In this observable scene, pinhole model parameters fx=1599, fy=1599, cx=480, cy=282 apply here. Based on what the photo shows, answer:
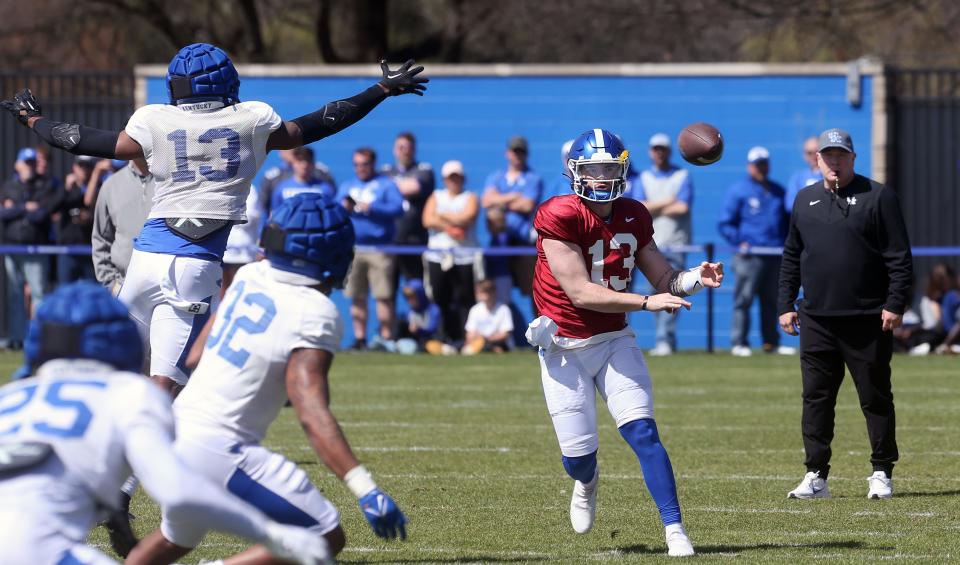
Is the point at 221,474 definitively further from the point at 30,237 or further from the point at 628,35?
the point at 628,35

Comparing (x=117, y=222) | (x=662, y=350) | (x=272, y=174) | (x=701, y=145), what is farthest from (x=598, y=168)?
(x=272, y=174)

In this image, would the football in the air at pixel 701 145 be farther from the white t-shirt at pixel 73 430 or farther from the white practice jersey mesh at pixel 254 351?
the white t-shirt at pixel 73 430

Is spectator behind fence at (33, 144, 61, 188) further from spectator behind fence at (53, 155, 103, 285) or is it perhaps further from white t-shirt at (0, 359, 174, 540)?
white t-shirt at (0, 359, 174, 540)

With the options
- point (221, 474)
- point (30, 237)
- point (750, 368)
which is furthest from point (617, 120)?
point (221, 474)

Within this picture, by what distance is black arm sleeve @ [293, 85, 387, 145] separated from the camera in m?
7.16

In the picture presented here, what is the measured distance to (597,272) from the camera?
6902 mm

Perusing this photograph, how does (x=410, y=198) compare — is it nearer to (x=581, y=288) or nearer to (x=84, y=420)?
(x=581, y=288)

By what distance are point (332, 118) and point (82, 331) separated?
3.37 metres

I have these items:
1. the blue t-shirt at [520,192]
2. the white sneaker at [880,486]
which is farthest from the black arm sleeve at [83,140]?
the blue t-shirt at [520,192]

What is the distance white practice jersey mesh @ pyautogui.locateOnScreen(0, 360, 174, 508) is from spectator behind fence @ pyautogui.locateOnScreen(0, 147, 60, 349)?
43.6ft

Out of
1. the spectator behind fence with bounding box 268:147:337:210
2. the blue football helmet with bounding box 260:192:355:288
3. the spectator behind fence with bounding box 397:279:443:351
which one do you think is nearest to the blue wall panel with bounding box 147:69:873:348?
the spectator behind fence with bounding box 397:279:443:351

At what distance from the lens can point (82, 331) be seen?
3.95 metres

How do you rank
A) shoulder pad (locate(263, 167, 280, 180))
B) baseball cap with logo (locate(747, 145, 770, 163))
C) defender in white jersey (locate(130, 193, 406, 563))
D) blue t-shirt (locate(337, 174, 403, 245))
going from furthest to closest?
shoulder pad (locate(263, 167, 280, 180)), blue t-shirt (locate(337, 174, 403, 245)), baseball cap with logo (locate(747, 145, 770, 163)), defender in white jersey (locate(130, 193, 406, 563))

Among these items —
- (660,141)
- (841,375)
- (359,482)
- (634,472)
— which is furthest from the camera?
(660,141)
